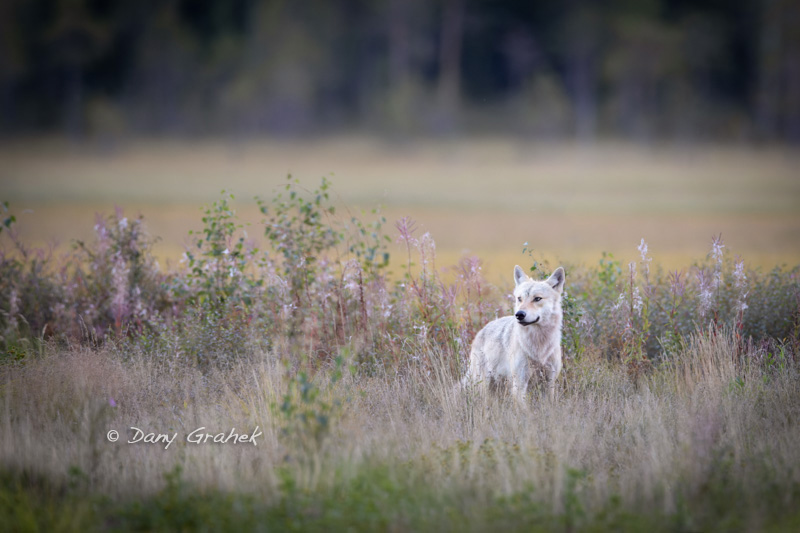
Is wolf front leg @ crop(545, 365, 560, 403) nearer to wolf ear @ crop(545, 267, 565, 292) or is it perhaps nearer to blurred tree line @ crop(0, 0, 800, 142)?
wolf ear @ crop(545, 267, 565, 292)

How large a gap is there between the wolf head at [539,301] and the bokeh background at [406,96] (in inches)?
1903

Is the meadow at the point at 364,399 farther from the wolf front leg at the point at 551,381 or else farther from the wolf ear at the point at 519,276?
the wolf ear at the point at 519,276

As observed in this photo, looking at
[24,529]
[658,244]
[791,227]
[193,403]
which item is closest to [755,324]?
[193,403]

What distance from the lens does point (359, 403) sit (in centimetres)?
723

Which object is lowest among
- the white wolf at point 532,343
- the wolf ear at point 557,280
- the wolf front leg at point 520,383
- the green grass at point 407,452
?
the green grass at point 407,452

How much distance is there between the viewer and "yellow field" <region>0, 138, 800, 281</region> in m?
29.7

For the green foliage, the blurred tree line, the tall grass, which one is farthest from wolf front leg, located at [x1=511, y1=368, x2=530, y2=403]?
the blurred tree line

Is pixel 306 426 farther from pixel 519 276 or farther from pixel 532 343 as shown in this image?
pixel 519 276

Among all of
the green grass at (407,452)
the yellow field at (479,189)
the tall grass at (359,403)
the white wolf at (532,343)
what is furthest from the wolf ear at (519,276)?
the yellow field at (479,189)

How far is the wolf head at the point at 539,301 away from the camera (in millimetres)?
7035

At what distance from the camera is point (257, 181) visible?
2434 inches

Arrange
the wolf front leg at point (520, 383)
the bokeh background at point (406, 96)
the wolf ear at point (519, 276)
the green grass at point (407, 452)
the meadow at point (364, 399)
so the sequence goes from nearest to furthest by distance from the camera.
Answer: the green grass at point (407, 452) → the meadow at point (364, 399) → the wolf front leg at point (520, 383) → the wolf ear at point (519, 276) → the bokeh background at point (406, 96)

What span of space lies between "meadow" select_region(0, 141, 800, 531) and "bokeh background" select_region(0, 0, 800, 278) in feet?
152

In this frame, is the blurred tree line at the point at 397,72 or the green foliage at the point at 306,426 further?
the blurred tree line at the point at 397,72
